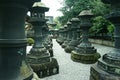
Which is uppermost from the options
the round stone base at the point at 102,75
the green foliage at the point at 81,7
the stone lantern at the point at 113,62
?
the green foliage at the point at 81,7

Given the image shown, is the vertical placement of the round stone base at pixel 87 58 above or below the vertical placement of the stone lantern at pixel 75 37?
below

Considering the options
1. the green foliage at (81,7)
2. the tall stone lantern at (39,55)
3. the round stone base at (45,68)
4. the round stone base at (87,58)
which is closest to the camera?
the round stone base at (45,68)

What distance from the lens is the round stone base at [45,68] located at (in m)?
6.11

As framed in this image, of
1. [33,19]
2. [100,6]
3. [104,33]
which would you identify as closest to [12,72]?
[33,19]

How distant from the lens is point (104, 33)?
21.3m

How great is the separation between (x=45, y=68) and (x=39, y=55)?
619mm

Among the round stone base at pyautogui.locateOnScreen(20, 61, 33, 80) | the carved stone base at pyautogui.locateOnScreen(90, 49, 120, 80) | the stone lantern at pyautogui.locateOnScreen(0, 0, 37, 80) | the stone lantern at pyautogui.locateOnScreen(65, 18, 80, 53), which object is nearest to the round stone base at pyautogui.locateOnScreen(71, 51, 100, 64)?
the stone lantern at pyautogui.locateOnScreen(65, 18, 80, 53)

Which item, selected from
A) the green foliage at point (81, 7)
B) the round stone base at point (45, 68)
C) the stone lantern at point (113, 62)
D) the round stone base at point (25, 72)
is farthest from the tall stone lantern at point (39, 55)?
the green foliage at point (81, 7)

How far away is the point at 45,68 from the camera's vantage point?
250 inches

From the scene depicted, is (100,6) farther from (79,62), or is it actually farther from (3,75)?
Result: (3,75)

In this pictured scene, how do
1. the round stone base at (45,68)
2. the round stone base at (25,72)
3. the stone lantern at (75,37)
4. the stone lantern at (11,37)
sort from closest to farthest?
the stone lantern at (11,37)
the round stone base at (25,72)
the round stone base at (45,68)
the stone lantern at (75,37)

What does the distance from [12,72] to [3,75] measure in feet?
0.39

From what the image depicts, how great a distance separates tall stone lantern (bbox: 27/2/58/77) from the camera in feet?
20.5

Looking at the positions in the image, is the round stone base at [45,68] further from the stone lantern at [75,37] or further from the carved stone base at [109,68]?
the stone lantern at [75,37]
